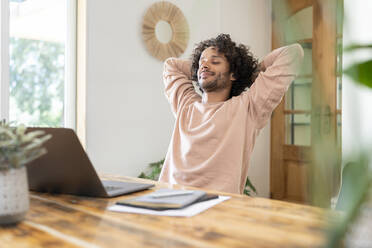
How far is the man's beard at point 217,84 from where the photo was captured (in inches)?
77.4

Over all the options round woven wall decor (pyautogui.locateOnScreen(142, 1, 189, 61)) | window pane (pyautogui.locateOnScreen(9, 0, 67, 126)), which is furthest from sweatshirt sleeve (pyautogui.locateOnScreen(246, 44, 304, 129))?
window pane (pyautogui.locateOnScreen(9, 0, 67, 126))

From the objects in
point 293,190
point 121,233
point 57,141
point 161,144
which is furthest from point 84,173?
point 293,190

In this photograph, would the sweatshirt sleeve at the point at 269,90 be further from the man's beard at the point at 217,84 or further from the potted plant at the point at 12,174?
the potted plant at the point at 12,174

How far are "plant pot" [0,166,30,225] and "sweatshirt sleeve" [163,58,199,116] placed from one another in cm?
128

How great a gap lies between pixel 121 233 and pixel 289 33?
594mm

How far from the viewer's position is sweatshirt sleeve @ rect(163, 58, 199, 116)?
2.07m

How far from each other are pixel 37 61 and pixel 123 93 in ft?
2.20

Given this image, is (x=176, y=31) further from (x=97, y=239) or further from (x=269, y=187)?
(x=97, y=239)

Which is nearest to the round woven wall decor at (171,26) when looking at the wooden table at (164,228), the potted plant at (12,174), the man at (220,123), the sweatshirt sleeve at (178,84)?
A: the sweatshirt sleeve at (178,84)

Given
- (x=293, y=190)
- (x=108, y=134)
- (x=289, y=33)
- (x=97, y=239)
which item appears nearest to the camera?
(x=289, y=33)

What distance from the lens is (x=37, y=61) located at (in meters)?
2.83

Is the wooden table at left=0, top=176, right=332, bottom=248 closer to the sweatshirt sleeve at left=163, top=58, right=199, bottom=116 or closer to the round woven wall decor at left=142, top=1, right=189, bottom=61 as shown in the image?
the sweatshirt sleeve at left=163, top=58, right=199, bottom=116

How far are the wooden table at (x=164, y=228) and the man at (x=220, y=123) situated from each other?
745 mm

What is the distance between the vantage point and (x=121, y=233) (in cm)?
72
